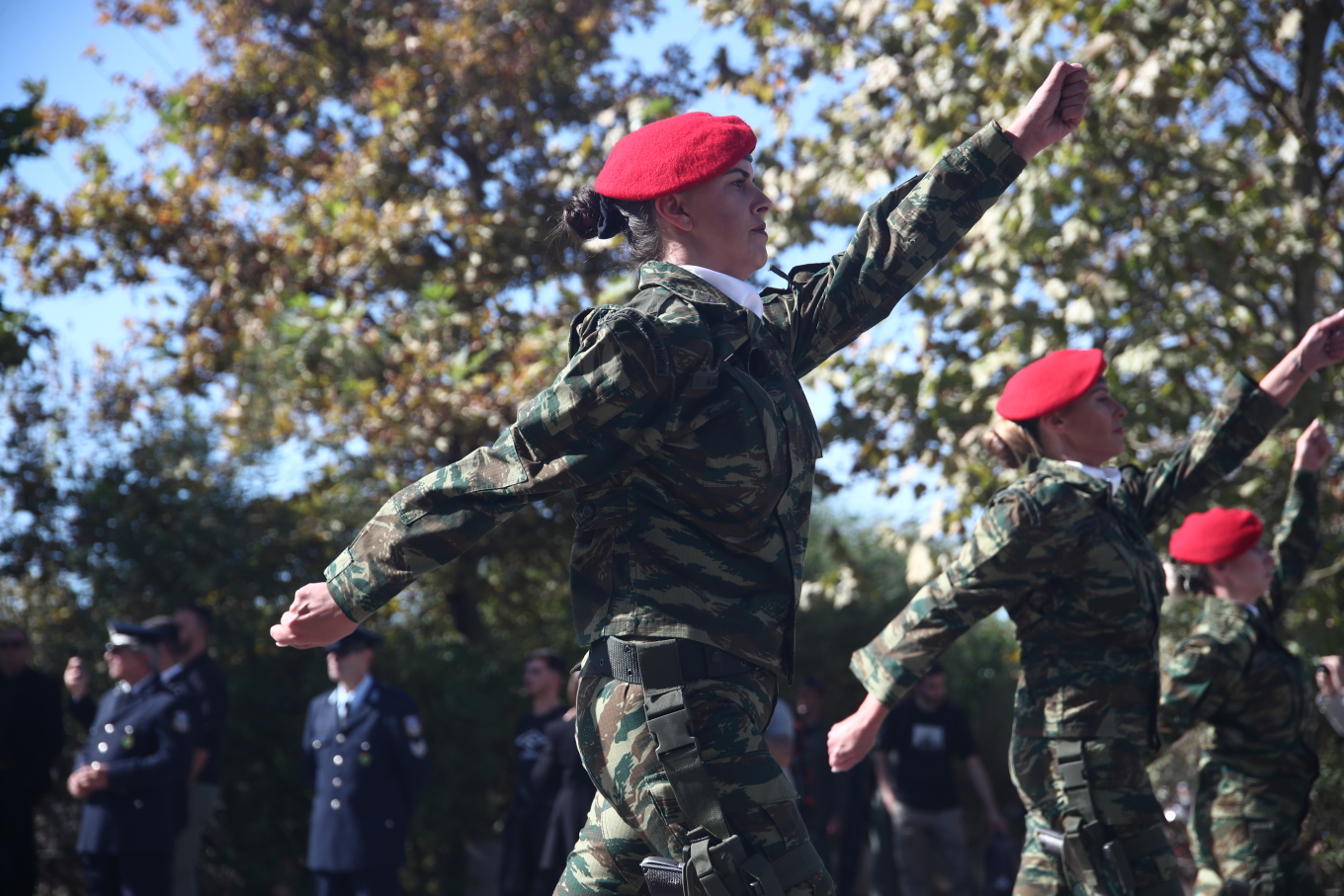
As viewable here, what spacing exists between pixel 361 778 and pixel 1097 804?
15.2 ft

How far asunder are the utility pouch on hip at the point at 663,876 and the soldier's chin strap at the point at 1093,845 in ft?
5.67

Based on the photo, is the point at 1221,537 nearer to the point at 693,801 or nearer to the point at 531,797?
the point at 693,801

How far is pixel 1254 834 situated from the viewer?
4.59 metres

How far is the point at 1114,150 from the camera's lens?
6.80 meters

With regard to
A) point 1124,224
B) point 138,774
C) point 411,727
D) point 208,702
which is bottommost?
point 138,774

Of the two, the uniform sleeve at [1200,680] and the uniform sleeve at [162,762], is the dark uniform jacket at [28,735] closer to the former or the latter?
the uniform sleeve at [162,762]

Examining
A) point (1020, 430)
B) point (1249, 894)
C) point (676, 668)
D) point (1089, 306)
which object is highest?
point (1089, 306)

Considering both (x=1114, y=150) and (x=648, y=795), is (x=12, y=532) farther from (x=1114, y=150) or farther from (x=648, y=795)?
(x=648, y=795)

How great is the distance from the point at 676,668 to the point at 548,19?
35.6 feet

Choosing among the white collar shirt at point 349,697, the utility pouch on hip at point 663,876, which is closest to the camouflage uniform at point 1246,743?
the utility pouch on hip at point 663,876

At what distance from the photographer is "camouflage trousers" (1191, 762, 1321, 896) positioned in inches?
180

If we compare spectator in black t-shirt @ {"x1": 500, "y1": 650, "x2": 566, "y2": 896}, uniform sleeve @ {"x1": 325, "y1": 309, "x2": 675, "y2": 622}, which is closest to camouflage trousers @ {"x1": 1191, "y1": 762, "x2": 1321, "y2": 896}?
uniform sleeve @ {"x1": 325, "y1": 309, "x2": 675, "y2": 622}

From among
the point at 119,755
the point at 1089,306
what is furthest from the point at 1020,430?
the point at 119,755

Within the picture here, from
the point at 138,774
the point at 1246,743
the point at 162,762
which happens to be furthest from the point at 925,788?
the point at 138,774
